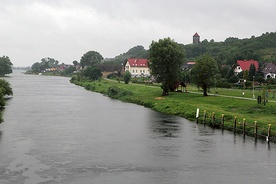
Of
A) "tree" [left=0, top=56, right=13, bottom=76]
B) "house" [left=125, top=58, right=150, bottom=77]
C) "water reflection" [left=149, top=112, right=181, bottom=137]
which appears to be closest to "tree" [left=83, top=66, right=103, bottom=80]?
"house" [left=125, top=58, right=150, bottom=77]

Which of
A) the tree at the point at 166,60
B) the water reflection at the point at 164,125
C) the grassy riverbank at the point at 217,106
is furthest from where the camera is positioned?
the tree at the point at 166,60

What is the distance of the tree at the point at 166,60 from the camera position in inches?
2655

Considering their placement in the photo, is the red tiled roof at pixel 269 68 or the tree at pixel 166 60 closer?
the tree at pixel 166 60

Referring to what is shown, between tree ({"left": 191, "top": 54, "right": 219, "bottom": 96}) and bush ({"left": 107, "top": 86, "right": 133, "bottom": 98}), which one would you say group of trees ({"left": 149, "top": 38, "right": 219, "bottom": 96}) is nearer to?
tree ({"left": 191, "top": 54, "right": 219, "bottom": 96})

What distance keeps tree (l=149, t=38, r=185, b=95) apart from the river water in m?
23.2

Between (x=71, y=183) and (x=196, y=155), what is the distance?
10685 millimetres

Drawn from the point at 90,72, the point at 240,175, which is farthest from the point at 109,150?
the point at 90,72

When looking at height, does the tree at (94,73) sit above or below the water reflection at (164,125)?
above

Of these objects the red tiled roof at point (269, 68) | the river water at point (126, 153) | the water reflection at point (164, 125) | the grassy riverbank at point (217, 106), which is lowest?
the river water at point (126, 153)

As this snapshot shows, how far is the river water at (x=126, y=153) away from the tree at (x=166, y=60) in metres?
23.2

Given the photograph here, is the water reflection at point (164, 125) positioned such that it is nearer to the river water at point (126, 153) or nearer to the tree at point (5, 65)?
the river water at point (126, 153)

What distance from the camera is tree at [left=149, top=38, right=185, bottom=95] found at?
2655 inches

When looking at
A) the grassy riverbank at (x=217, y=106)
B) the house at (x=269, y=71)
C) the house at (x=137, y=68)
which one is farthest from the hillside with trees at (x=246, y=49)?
the grassy riverbank at (x=217, y=106)

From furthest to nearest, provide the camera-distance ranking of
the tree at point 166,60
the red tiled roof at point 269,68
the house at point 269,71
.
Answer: the red tiled roof at point 269,68
the house at point 269,71
the tree at point 166,60
